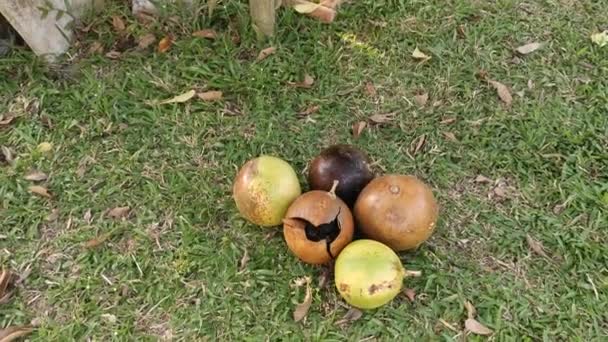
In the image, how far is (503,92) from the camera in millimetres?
3314

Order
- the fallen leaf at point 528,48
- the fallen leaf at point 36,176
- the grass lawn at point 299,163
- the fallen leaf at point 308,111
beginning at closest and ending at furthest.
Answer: the grass lawn at point 299,163 < the fallen leaf at point 36,176 < the fallen leaf at point 308,111 < the fallen leaf at point 528,48

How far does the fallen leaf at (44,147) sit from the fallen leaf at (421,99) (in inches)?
71.0

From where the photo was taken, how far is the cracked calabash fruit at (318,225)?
241 cm

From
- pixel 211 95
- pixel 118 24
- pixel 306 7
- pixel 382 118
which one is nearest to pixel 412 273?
pixel 382 118

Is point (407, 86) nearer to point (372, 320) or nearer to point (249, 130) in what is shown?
point (249, 130)

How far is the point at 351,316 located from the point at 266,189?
591 millimetres

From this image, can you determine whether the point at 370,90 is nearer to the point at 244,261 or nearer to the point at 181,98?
the point at 181,98

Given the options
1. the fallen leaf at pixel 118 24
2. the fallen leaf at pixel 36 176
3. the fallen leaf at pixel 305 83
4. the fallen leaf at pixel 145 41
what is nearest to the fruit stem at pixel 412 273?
the fallen leaf at pixel 305 83

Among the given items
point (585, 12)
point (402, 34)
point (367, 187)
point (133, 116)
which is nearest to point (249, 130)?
point (133, 116)

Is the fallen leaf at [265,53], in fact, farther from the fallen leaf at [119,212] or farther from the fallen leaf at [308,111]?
the fallen leaf at [119,212]

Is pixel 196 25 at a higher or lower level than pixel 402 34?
higher

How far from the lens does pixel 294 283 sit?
2.59 m

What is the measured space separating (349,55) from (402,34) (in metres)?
0.34

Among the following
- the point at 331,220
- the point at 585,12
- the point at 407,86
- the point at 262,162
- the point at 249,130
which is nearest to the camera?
the point at 331,220
